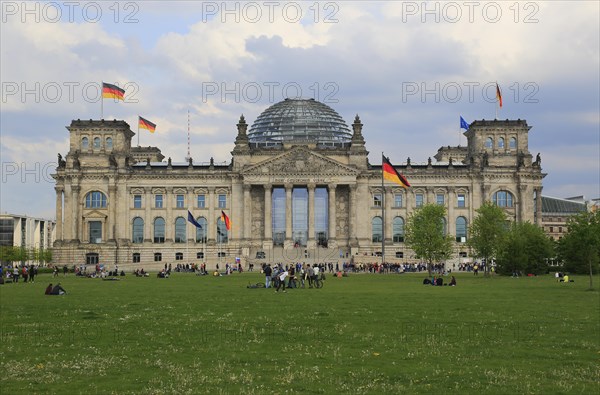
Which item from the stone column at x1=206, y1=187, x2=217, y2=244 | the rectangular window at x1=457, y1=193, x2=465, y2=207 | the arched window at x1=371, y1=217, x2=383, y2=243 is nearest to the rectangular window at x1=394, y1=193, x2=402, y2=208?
the arched window at x1=371, y1=217, x2=383, y2=243

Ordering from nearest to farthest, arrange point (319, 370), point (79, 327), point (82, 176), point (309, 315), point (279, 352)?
point (319, 370) → point (279, 352) → point (79, 327) → point (309, 315) → point (82, 176)

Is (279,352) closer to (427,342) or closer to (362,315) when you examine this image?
(427,342)

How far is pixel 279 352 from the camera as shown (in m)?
25.2

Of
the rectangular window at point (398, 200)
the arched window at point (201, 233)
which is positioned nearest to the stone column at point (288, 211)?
the arched window at point (201, 233)

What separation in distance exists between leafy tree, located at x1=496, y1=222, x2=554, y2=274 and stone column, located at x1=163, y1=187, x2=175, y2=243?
6531 cm

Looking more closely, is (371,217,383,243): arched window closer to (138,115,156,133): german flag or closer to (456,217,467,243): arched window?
(456,217,467,243): arched window

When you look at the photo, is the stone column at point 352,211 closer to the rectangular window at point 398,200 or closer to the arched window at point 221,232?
the rectangular window at point 398,200

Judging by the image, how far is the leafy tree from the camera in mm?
88188

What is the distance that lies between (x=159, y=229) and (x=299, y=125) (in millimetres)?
35136

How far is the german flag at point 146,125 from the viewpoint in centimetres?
13474

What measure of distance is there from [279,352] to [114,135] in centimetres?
12026

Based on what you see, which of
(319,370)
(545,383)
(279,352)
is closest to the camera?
(545,383)

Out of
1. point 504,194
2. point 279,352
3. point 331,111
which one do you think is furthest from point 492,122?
point 279,352

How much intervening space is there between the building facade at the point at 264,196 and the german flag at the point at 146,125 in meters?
6.83
